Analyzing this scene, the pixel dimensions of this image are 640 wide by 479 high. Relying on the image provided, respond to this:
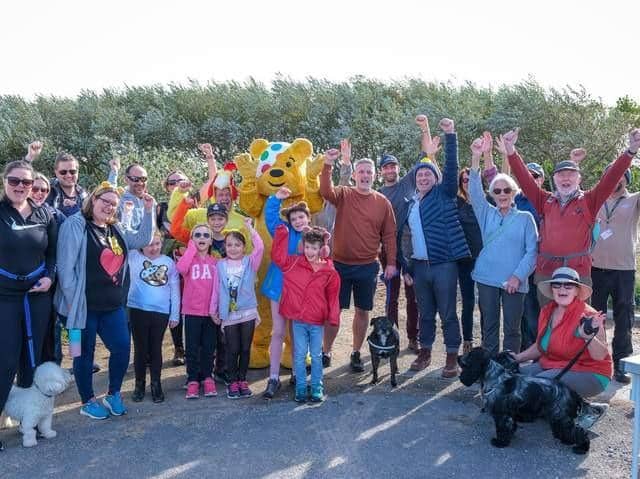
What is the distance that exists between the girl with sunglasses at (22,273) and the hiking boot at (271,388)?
1.80 m

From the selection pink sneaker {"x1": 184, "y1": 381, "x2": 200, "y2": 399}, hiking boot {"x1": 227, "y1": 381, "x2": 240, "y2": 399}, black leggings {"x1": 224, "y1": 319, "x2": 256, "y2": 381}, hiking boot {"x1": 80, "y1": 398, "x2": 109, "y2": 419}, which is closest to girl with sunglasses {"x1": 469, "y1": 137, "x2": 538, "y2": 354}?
black leggings {"x1": 224, "y1": 319, "x2": 256, "y2": 381}

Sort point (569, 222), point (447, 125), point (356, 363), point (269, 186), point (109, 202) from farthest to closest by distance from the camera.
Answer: point (356, 363), point (269, 186), point (447, 125), point (569, 222), point (109, 202)

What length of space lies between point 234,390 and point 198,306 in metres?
0.78

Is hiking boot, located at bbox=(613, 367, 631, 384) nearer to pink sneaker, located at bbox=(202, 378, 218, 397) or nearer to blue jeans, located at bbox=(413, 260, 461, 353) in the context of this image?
blue jeans, located at bbox=(413, 260, 461, 353)

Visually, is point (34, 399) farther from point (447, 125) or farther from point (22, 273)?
point (447, 125)

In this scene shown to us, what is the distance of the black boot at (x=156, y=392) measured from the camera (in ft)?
17.0

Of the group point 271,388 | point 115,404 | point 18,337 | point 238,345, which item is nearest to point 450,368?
point 271,388

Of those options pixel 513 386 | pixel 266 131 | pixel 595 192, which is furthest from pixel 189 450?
pixel 266 131

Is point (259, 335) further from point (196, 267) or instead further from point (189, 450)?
point (189, 450)

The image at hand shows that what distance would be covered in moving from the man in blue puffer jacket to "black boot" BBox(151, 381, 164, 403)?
7.98 feet

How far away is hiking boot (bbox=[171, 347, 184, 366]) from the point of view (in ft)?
20.4

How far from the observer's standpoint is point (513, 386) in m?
4.36

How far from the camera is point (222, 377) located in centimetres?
573

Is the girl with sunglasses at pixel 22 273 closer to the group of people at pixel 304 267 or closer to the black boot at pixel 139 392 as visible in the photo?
the group of people at pixel 304 267
